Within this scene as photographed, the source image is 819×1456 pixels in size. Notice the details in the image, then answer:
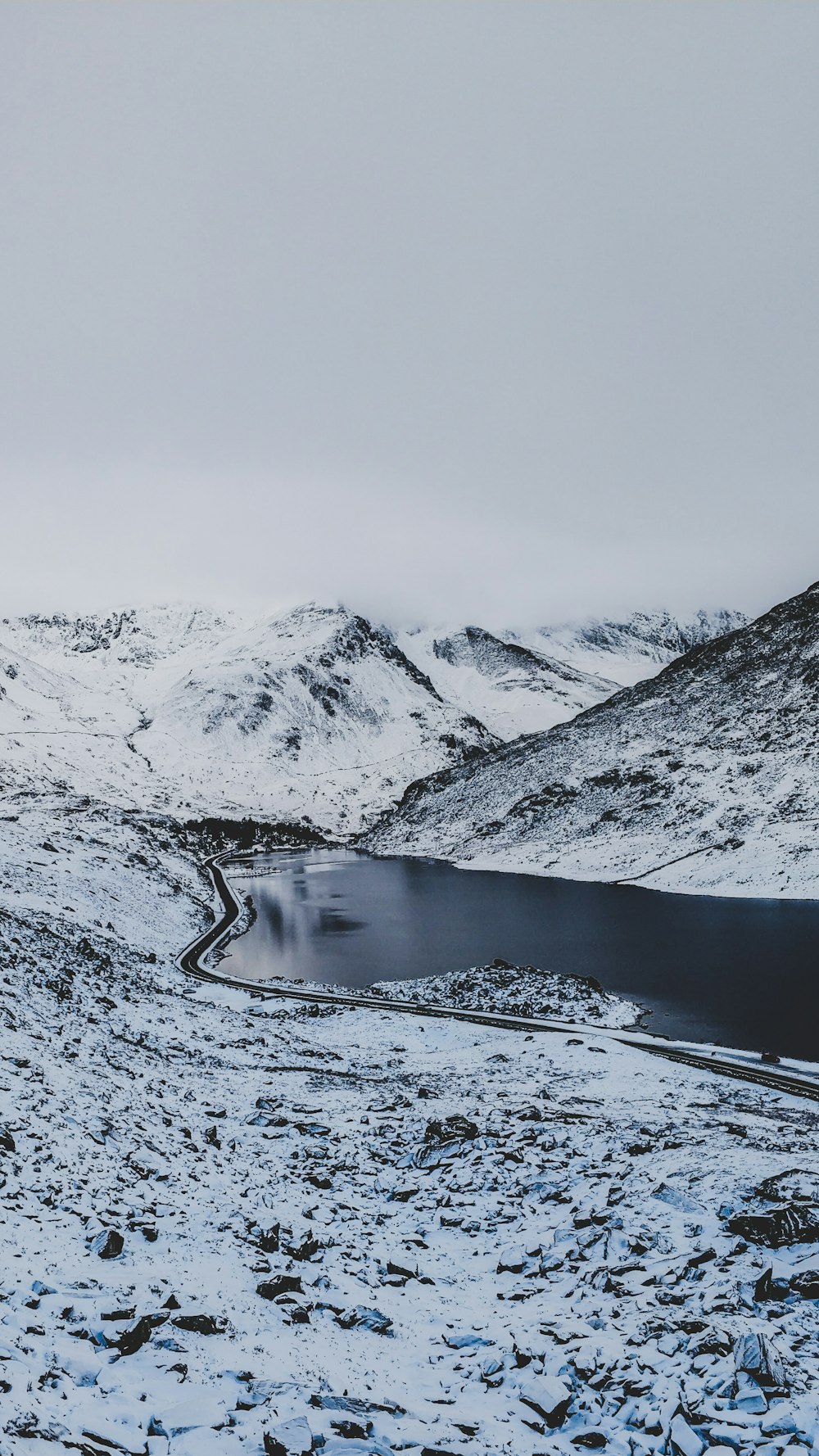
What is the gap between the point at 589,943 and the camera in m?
60.4

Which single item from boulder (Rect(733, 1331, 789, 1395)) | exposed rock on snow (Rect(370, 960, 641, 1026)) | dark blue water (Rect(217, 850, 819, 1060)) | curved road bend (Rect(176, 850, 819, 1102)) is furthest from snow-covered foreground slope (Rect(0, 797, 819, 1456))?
dark blue water (Rect(217, 850, 819, 1060))

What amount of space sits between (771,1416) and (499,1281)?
5.91 m

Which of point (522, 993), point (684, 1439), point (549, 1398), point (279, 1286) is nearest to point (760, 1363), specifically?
point (684, 1439)

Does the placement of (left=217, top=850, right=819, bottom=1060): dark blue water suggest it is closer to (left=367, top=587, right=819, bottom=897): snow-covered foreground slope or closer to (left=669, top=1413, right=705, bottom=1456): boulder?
(left=367, top=587, right=819, bottom=897): snow-covered foreground slope

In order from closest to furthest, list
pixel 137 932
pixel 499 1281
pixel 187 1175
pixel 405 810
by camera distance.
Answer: pixel 499 1281, pixel 187 1175, pixel 137 932, pixel 405 810

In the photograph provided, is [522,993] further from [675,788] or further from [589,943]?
[675,788]

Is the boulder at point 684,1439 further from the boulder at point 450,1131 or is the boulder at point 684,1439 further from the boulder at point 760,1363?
the boulder at point 450,1131

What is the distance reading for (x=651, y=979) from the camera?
48.7m

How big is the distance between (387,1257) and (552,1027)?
25.6 m

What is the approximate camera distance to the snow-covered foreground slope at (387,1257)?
9.20 metres

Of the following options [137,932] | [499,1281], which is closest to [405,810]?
[137,932]

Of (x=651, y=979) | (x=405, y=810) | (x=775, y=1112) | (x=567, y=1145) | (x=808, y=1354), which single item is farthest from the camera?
(x=405, y=810)

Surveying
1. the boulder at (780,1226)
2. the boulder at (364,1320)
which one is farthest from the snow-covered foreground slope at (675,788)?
the boulder at (364,1320)

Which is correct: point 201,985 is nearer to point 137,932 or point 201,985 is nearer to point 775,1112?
point 137,932
